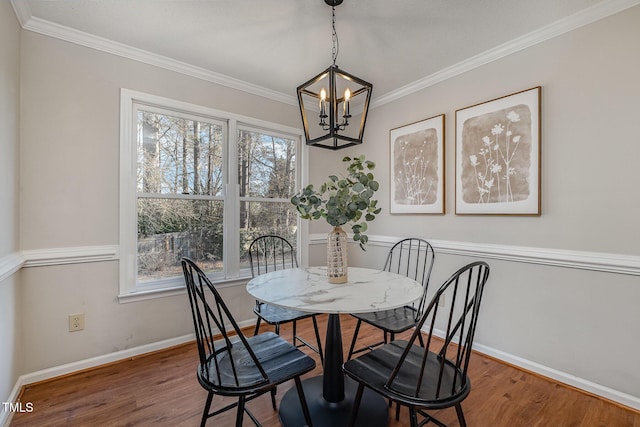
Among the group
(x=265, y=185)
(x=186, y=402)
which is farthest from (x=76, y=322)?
(x=265, y=185)

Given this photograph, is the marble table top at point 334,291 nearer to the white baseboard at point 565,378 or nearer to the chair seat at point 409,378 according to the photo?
the chair seat at point 409,378

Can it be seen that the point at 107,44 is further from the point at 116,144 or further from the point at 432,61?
the point at 432,61

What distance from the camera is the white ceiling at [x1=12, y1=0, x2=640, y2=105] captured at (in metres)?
1.82

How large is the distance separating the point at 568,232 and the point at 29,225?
3.61m

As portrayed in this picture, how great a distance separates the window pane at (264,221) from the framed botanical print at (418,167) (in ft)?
3.69

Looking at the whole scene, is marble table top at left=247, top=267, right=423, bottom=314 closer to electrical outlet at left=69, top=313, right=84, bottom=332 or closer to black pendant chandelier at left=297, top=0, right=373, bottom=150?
black pendant chandelier at left=297, top=0, right=373, bottom=150

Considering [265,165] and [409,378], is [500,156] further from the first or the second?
[265,165]

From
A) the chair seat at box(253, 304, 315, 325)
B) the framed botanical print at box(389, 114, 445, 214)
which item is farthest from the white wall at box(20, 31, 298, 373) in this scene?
the framed botanical print at box(389, 114, 445, 214)

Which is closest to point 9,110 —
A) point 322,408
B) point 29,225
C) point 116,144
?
point 116,144

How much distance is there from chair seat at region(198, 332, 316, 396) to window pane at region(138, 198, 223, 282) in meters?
1.26

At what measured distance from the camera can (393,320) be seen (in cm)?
193

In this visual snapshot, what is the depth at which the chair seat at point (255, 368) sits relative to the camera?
1.19 m

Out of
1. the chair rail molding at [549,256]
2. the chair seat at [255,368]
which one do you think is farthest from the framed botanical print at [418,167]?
the chair seat at [255,368]

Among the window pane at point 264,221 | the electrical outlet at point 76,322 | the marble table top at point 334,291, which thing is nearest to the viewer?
the marble table top at point 334,291
